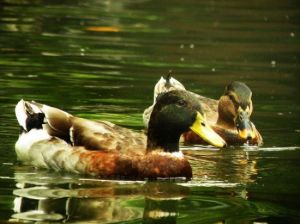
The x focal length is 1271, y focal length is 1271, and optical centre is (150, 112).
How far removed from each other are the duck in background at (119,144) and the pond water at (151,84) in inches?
5.6

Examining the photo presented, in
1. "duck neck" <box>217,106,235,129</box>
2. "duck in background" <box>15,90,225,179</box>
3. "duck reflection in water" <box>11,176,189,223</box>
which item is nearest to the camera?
"duck reflection in water" <box>11,176,189,223</box>

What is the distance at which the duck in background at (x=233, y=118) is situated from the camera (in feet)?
44.3

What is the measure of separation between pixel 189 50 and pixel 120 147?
10.8 meters

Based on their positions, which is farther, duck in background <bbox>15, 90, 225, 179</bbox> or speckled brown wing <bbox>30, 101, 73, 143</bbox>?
speckled brown wing <bbox>30, 101, 73, 143</bbox>

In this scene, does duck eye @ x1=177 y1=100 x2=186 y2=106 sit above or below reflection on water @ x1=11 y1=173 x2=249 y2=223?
above

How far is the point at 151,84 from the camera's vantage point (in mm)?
17578

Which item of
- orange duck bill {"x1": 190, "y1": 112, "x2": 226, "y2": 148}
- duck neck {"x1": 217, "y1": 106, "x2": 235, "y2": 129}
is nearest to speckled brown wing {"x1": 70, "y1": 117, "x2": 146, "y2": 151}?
orange duck bill {"x1": 190, "y1": 112, "x2": 226, "y2": 148}

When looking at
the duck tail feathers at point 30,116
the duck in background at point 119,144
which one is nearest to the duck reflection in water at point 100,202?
the duck in background at point 119,144

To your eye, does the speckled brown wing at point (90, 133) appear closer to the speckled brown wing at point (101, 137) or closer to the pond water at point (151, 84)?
the speckled brown wing at point (101, 137)

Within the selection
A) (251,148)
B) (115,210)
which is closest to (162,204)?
(115,210)

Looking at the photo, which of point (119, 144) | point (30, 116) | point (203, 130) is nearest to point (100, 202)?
point (119, 144)

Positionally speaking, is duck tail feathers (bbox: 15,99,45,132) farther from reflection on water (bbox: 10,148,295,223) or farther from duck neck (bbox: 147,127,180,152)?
duck neck (bbox: 147,127,180,152)

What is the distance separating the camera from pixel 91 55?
2042 cm

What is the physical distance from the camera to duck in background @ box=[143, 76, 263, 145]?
1351 centimetres
